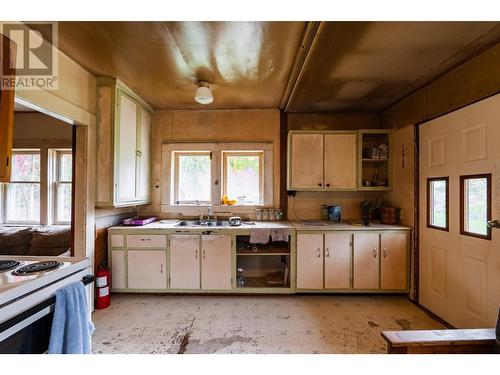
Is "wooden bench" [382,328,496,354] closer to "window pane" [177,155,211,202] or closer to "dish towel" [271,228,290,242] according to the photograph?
"dish towel" [271,228,290,242]

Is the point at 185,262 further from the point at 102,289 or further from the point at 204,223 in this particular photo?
the point at 102,289

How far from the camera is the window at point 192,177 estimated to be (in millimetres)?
3691

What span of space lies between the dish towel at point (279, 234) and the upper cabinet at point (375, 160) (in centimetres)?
125

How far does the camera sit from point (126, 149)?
2918 mm

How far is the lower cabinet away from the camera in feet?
9.70

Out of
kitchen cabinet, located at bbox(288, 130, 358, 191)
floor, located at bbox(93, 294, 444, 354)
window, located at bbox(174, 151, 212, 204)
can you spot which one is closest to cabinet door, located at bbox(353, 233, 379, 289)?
floor, located at bbox(93, 294, 444, 354)

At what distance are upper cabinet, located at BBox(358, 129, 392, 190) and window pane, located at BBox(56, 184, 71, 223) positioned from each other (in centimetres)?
432

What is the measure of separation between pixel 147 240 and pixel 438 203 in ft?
10.9

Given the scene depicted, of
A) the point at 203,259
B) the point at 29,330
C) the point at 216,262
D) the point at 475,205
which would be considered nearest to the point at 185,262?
the point at 203,259

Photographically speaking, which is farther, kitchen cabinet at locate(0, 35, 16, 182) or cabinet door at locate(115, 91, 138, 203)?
Answer: cabinet door at locate(115, 91, 138, 203)

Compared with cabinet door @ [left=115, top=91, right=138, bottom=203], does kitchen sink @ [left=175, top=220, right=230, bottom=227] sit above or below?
below

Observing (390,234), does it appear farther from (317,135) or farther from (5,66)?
(5,66)

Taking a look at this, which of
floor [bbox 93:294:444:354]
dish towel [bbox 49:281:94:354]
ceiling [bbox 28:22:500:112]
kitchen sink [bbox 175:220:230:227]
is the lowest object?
floor [bbox 93:294:444:354]

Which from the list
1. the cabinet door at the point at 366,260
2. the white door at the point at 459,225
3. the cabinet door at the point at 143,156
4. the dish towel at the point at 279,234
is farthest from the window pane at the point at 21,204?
the white door at the point at 459,225
